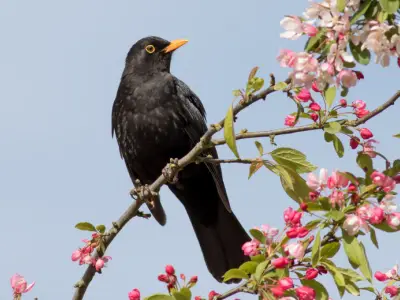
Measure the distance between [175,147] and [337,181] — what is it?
404 cm

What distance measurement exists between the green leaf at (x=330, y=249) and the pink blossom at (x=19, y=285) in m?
2.00

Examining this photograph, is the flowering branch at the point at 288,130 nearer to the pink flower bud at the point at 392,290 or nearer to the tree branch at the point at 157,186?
the tree branch at the point at 157,186

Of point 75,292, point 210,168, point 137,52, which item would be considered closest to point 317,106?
point 75,292

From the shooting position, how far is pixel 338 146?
4242mm

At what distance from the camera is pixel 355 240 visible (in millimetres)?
3672

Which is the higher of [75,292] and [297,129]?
[297,129]

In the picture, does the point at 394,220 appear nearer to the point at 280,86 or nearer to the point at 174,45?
the point at 280,86

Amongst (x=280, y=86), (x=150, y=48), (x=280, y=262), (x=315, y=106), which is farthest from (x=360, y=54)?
(x=150, y=48)

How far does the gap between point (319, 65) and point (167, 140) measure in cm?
433

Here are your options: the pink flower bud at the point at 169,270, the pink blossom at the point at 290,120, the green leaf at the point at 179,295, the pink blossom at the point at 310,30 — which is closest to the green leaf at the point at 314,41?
the pink blossom at the point at 310,30

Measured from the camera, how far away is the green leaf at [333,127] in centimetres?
412

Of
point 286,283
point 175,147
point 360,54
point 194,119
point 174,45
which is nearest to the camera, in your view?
point 360,54

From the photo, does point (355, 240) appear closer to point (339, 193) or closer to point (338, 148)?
point (339, 193)

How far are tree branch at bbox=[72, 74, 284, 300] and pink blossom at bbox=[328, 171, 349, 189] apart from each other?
0.54 meters
